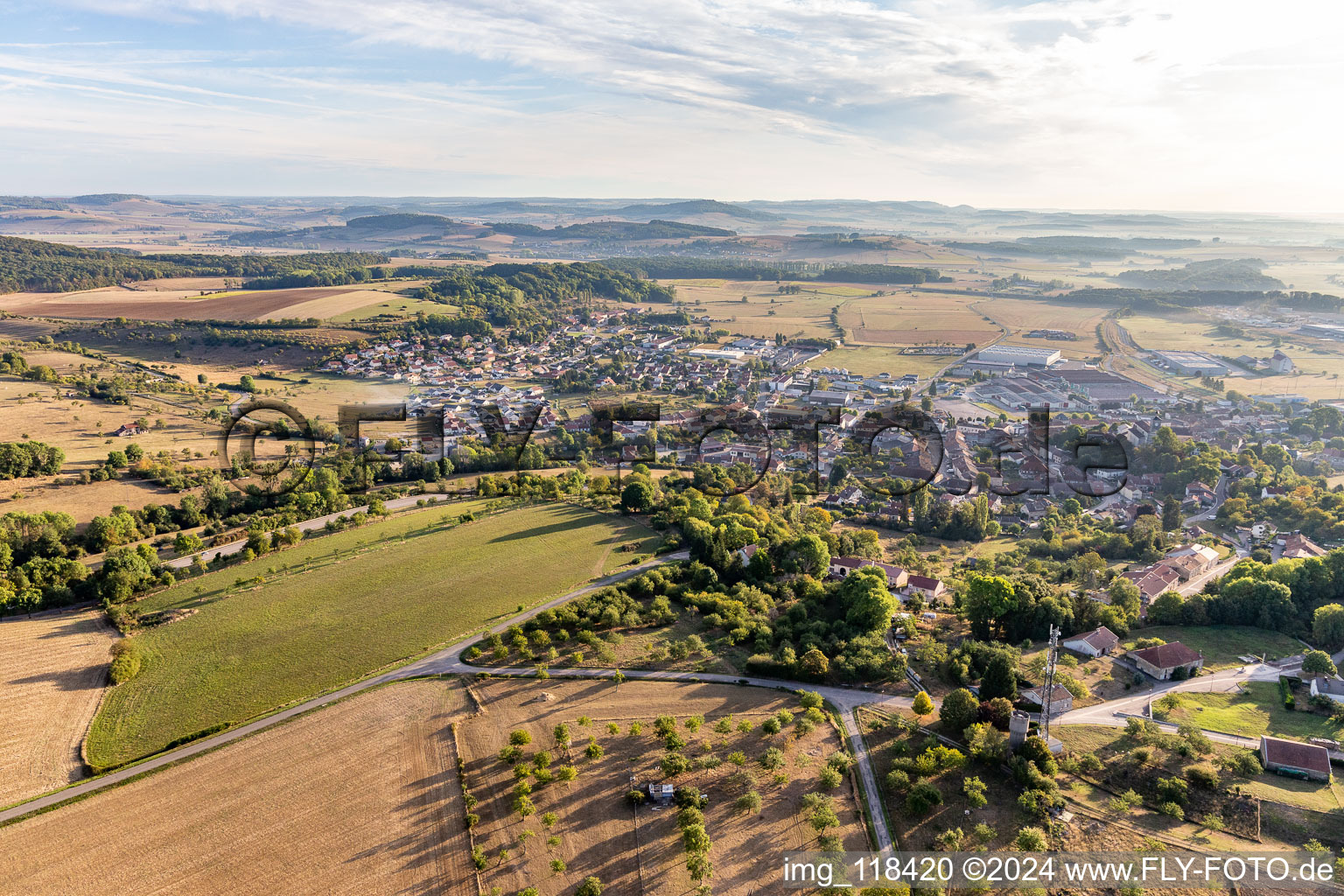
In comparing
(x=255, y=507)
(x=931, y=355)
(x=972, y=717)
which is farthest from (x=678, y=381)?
(x=972, y=717)

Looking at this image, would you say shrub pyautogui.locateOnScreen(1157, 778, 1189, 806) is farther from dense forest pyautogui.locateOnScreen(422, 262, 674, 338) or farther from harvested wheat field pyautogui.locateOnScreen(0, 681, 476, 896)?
dense forest pyautogui.locateOnScreen(422, 262, 674, 338)

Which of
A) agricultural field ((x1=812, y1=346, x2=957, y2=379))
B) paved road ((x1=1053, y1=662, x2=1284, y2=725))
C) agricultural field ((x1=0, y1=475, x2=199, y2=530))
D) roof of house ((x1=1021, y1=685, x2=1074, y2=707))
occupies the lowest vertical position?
paved road ((x1=1053, y1=662, x2=1284, y2=725))

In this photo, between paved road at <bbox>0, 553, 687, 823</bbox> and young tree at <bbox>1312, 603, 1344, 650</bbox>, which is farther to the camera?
young tree at <bbox>1312, 603, 1344, 650</bbox>

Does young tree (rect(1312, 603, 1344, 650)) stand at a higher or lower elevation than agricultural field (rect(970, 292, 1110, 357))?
lower

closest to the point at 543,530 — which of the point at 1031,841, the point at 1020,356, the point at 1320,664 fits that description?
the point at 1031,841

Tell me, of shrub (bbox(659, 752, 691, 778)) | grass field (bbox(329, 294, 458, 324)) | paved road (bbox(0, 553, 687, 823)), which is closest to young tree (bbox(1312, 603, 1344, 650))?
shrub (bbox(659, 752, 691, 778))

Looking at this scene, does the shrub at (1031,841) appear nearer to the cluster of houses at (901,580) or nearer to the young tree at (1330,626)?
the cluster of houses at (901,580)
